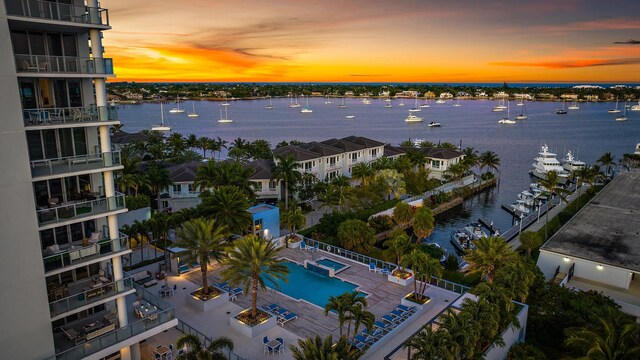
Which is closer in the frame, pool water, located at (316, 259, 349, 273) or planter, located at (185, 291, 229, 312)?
planter, located at (185, 291, 229, 312)

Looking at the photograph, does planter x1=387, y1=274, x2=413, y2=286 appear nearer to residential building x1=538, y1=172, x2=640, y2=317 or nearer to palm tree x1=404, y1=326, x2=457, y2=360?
palm tree x1=404, y1=326, x2=457, y2=360

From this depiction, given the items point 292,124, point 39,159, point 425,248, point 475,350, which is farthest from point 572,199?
point 292,124

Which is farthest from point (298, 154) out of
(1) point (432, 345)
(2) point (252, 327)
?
(1) point (432, 345)

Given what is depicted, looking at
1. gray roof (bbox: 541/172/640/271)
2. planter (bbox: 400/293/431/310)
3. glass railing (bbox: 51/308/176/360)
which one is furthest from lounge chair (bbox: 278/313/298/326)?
gray roof (bbox: 541/172/640/271)

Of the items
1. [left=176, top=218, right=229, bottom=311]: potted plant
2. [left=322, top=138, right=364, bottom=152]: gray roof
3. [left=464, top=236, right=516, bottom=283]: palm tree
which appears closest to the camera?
[left=176, top=218, right=229, bottom=311]: potted plant

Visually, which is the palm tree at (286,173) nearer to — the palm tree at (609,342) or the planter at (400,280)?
the planter at (400,280)

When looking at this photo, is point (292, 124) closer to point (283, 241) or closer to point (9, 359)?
point (283, 241)

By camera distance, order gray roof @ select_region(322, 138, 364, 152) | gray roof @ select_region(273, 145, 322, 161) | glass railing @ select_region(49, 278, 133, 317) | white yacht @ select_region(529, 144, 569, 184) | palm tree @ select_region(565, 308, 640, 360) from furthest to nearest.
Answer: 1. white yacht @ select_region(529, 144, 569, 184)
2. gray roof @ select_region(322, 138, 364, 152)
3. gray roof @ select_region(273, 145, 322, 161)
4. glass railing @ select_region(49, 278, 133, 317)
5. palm tree @ select_region(565, 308, 640, 360)
